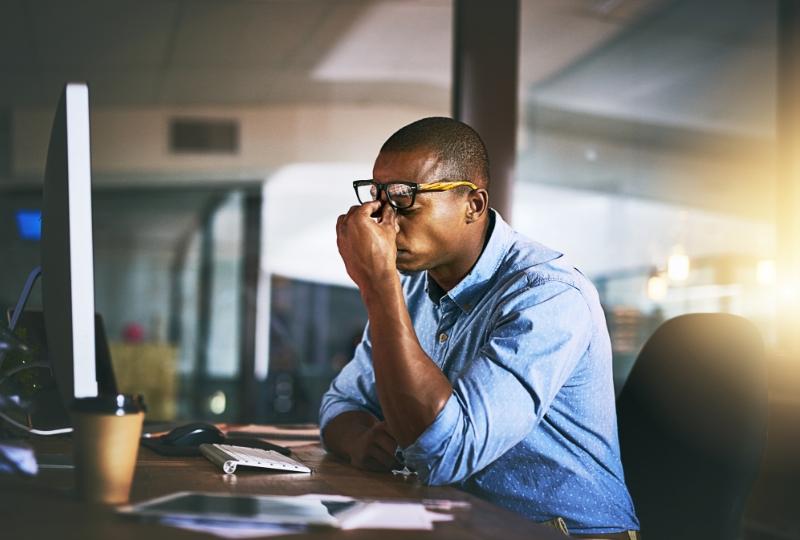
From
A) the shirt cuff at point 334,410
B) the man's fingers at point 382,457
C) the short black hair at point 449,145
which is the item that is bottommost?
the man's fingers at point 382,457

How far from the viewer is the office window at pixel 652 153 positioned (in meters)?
4.48

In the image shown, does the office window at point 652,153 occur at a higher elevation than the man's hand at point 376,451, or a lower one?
higher

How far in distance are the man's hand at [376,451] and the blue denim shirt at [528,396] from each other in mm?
114

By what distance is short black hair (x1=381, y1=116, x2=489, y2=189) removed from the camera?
163 centimetres

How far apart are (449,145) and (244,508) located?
33.7 inches

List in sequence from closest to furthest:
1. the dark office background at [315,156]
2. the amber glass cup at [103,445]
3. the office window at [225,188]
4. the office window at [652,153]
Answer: the amber glass cup at [103,445] → the office window at [652,153] → the dark office background at [315,156] → the office window at [225,188]

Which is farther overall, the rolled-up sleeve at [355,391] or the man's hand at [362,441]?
the rolled-up sleeve at [355,391]

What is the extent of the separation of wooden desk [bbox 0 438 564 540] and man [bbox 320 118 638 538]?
0.30 feet

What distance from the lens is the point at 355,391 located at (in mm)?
1834

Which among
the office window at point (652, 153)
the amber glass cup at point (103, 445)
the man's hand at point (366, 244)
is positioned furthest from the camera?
the office window at point (652, 153)

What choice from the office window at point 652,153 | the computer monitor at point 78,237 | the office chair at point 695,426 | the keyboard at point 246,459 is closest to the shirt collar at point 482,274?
the office chair at point 695,426

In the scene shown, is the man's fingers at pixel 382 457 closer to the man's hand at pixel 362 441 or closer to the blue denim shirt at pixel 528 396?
the man's hand at pixel 362 441

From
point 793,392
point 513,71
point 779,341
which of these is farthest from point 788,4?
point 793,392

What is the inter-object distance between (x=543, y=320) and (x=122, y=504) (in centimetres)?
68
